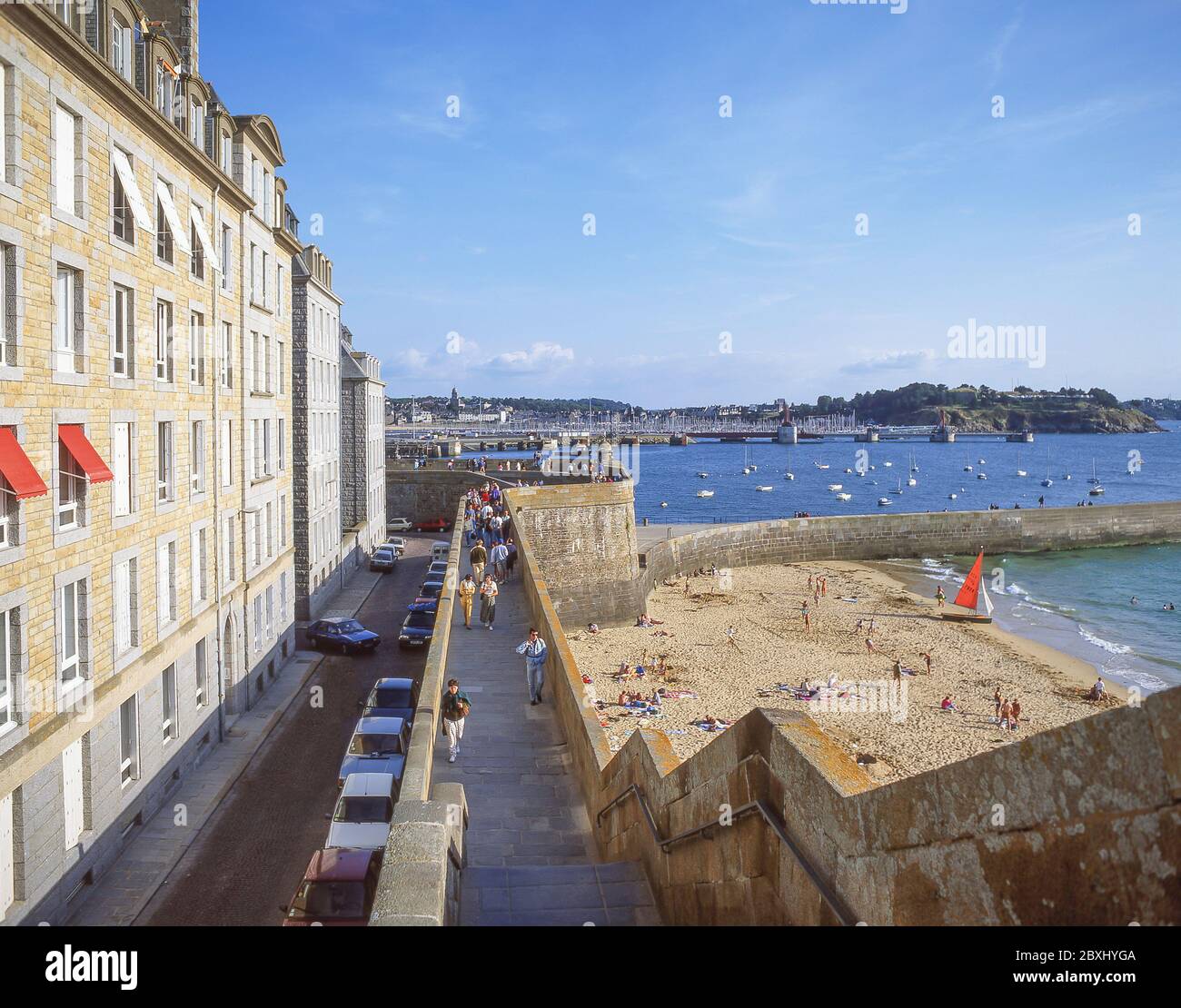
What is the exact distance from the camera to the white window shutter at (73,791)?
15031 mm

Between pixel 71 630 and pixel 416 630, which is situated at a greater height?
pixel 71 630

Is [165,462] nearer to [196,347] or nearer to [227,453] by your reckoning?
[196,347]

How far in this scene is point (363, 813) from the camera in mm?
14820

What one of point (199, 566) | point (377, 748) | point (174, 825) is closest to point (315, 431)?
point (199, 566)

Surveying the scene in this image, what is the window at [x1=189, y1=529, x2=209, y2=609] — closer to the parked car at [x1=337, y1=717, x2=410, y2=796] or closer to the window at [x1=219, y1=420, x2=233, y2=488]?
the window at [x1=219, y1=420, x2=233, y2=488]

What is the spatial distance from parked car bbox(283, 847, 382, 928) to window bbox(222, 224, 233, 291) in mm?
17823

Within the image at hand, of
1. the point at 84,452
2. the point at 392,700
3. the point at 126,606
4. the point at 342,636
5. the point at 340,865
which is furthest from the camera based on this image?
the point at 342,636

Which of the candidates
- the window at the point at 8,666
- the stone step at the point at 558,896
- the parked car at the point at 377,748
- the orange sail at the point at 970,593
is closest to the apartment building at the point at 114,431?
the window at the point at 8,666

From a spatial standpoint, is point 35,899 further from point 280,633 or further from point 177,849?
point 280,633

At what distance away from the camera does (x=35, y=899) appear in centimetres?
1373

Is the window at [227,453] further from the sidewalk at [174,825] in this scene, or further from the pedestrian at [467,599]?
the pedestrian at [467,599]

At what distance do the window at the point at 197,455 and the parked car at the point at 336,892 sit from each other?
41.3 feet

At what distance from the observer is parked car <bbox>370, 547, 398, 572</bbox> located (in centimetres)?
5045

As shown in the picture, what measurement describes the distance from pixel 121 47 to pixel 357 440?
113 ft
